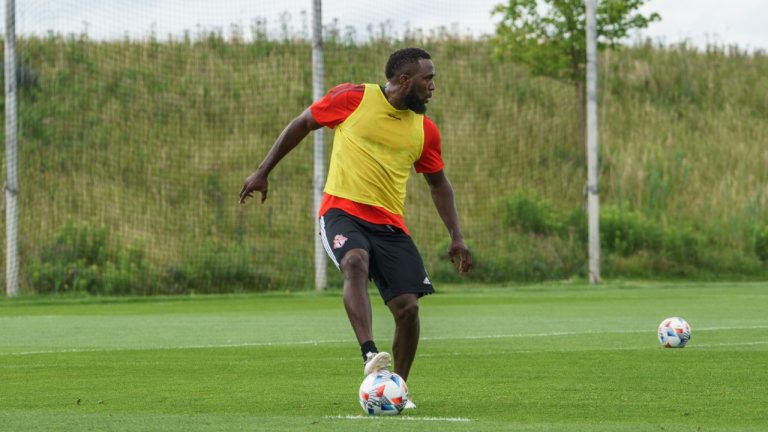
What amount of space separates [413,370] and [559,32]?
2046 centimetres

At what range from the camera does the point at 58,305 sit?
23281mm

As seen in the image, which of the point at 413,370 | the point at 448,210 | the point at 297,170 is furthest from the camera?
the point at 297,170

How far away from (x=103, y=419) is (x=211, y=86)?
29319 mm

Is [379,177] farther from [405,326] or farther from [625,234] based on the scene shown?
[625,234]

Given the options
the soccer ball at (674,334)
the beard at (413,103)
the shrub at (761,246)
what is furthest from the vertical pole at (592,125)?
the beard at (413,103)

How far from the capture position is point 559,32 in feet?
100

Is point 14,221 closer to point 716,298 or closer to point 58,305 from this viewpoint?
point 58,305

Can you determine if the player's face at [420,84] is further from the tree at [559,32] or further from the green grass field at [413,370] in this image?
the tree at [559,32]

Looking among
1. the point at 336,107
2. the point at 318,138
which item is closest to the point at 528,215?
the point at 318,138

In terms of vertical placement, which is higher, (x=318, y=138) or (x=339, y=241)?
(x=318, y=138)

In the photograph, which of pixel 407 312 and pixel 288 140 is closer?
pixel 407 312

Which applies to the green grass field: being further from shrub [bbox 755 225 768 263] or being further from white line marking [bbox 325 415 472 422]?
shrub [bbox 755 225 768 263]

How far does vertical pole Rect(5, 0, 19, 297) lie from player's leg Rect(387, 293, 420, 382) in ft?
54.9

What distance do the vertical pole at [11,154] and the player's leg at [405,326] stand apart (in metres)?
16.7
